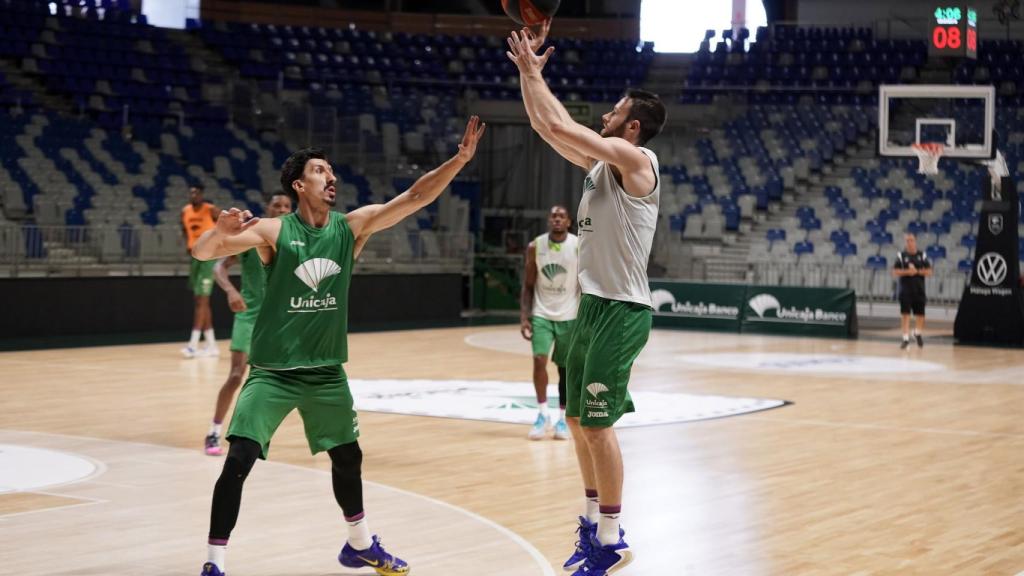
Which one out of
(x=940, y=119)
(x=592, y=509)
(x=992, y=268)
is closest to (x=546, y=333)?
(x=592, y=509)

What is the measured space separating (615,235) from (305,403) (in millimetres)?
1630

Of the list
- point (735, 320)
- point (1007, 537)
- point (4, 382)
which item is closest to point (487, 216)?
point (735, 320)

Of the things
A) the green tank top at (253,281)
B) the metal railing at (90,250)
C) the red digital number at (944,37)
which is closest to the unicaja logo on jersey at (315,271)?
the green tank top at (253,281)

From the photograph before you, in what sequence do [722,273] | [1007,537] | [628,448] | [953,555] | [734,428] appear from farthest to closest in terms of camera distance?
[722,273] → [734,428] → [628,448] → [1007,537] → [953,555]

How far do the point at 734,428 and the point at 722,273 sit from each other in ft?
54.2

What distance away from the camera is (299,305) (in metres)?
6.06

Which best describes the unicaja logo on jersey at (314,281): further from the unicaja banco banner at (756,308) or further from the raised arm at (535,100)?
the unicaja banco banner at (756,308)

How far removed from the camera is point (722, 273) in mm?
28062

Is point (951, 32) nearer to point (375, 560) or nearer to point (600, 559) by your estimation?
point (600, 559)

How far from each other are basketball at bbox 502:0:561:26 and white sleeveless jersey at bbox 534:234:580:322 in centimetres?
511

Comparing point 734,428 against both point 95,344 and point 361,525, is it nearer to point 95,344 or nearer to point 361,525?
point 361,525

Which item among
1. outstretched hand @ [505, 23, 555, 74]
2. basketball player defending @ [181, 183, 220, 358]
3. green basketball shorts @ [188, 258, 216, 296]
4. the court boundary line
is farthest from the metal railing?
outstretched hand @ [505, 23, 555, 74]

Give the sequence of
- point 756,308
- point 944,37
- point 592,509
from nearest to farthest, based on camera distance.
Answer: point 592,509 < point 756,308 < point 944,37

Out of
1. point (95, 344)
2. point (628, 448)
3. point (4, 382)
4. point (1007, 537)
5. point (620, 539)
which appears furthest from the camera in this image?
point (95, 344)
